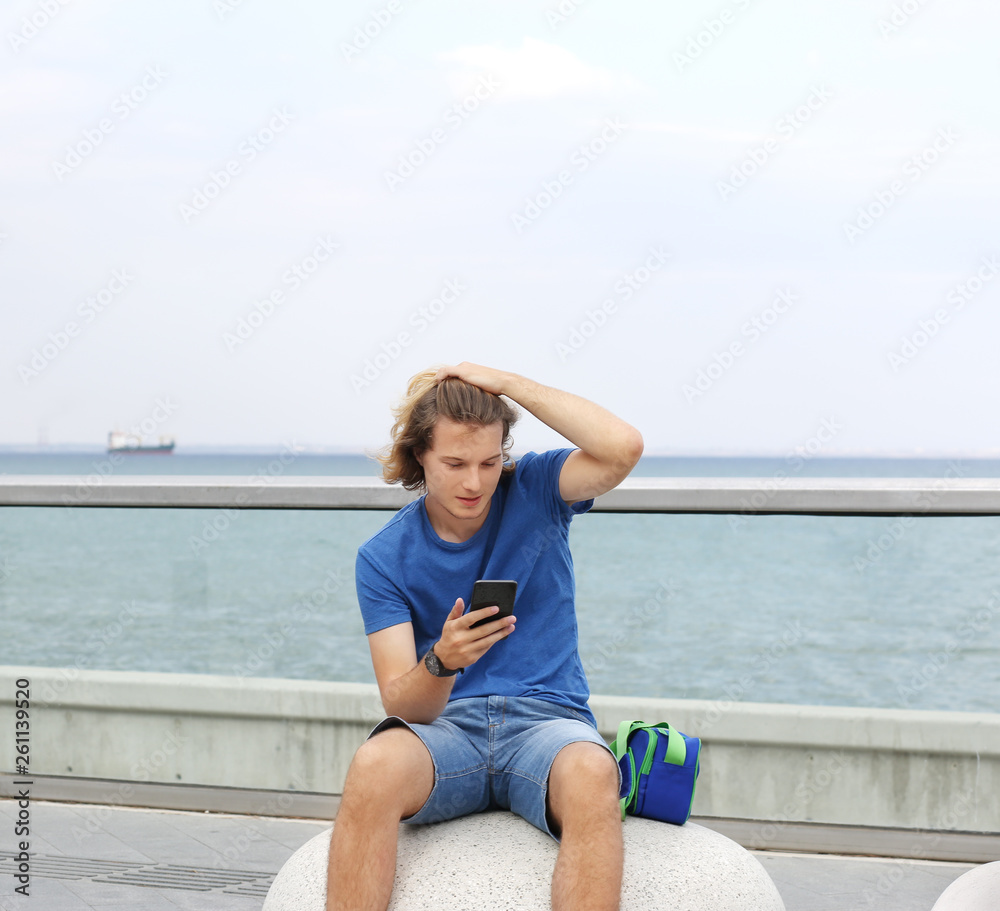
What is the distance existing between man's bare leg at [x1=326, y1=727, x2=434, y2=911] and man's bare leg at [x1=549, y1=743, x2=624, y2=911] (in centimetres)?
37

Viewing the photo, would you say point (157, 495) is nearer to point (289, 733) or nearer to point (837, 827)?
point (289, 733)

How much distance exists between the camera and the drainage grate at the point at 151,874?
3793mm

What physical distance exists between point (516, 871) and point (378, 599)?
850 mm

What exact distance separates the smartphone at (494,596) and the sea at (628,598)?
1.66 meters

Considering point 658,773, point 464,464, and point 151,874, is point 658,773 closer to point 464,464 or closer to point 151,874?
point 464,464

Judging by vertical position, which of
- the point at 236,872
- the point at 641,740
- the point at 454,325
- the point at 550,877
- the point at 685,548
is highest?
the point at 454,325

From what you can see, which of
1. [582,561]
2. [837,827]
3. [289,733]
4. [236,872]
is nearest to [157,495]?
[289,733]

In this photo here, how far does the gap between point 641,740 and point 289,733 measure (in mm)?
2197

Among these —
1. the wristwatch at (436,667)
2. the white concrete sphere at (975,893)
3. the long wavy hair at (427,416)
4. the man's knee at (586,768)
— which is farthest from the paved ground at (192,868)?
the long wavy hair at (427,416)

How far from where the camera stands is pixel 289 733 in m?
4.42

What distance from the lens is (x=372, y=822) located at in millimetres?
2424

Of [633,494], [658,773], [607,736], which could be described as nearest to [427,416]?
[658,773]

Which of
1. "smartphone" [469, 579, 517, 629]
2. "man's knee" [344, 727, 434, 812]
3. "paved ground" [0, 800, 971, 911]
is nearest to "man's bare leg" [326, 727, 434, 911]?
"man's knee" [344, 727, 434, 812]

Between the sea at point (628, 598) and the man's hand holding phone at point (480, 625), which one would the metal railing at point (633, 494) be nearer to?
the sea at point (628, 598)
